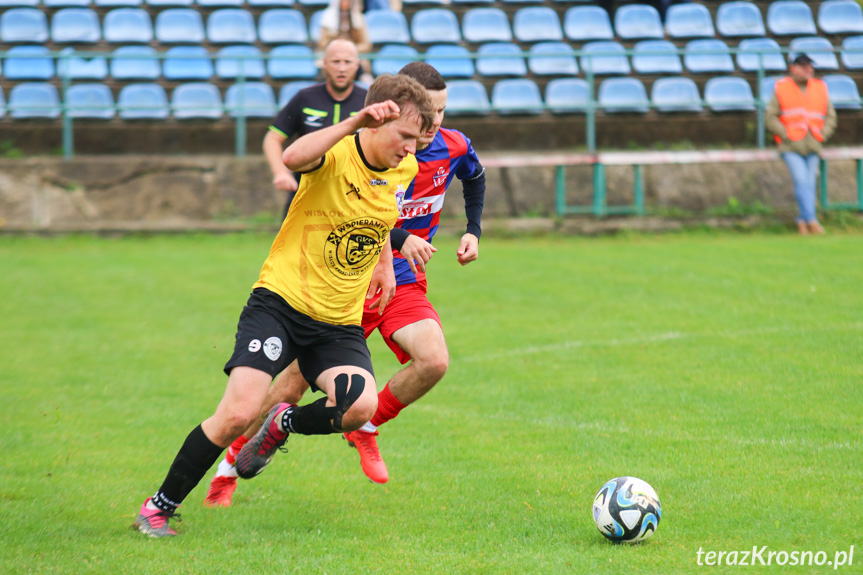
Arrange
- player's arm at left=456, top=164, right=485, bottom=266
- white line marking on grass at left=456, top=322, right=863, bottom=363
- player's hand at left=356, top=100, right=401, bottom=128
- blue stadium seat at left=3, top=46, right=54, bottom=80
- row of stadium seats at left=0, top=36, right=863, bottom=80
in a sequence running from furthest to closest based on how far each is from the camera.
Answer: row of stadium seats at left=0, top=36, right=863, bottom=80, blue stadium seat at left=3, top=46, right=54, bottom=80, white line marking on grass at left=456, top=322, right=863, bottom=363, player's arm at left=456, top=164, right=485, bottom=266, player's hand at left=356, top=100, right=401, bottom=128

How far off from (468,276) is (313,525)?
243 inches

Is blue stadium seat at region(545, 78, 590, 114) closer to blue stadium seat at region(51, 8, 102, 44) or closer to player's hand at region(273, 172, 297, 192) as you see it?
blue stadium seat at region(51, 8, 102, 44)

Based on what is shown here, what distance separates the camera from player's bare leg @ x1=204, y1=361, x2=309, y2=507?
4.50 m

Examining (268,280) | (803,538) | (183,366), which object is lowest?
(183,366)

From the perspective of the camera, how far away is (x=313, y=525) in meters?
4.12

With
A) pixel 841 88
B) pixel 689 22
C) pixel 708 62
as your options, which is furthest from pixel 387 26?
pixel 841 88

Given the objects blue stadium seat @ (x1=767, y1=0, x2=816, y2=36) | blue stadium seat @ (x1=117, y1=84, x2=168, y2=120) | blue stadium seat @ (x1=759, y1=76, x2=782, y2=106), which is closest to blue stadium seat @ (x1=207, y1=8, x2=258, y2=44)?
blue stadium seat @ (x1=117, y1=84, x2=168, y2=120)

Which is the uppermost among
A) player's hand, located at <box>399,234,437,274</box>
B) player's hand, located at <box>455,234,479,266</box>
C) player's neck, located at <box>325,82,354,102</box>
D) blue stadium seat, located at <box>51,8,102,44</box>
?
blue stadium seat, located at <box>51,8,102,44</box>

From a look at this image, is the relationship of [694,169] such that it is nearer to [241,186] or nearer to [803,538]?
[241,186]

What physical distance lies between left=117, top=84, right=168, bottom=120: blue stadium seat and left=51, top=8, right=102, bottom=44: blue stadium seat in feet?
5.82

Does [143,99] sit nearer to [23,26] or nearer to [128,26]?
[128,26]

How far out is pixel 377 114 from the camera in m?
3.46

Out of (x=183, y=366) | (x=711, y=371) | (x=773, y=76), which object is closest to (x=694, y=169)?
(x=773, y=76)

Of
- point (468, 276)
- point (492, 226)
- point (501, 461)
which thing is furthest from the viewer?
point (492, 226)
